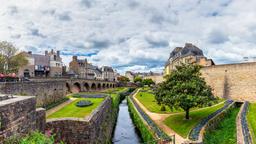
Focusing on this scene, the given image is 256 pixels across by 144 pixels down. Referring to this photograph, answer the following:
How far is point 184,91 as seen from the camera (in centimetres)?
1941

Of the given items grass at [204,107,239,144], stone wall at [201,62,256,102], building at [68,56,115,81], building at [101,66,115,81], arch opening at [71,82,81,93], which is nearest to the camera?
grass at [204,107,239,144]

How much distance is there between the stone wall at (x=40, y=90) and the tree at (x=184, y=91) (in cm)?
1247

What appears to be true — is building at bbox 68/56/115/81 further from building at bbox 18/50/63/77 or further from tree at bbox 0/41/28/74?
tree at bbox 0/41/28/74

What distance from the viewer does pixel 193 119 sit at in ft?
68.2

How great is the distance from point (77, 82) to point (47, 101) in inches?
1469

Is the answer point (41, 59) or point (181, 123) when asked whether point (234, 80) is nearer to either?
point (181, 123)

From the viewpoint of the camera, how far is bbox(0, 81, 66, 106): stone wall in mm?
19469

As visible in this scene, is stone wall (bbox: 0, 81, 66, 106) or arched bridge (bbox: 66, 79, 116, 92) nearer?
stone wall (bbox: 0, 81, 66, 106)

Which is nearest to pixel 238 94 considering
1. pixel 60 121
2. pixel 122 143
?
pixel 122 143

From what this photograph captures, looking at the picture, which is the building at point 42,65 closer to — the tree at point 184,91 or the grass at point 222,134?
the tree at point 184,91

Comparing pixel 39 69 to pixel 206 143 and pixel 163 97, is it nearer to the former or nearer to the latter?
pixel 163 97

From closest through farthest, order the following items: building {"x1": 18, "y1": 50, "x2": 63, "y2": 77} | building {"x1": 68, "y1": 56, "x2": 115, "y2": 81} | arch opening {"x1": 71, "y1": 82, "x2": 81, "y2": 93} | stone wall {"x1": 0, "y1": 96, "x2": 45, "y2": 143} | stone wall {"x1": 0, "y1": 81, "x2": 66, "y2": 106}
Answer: stone wall {"x1": 0, "y1": 96, "x2": 45, "y2": 143}, stone wall {"x1": 0, "y1": 81, "x2": 66, "y2": 106}, building {"x1": 18, "y1": 50, "x2": 63, "y2": 77}, arch opening {"x1": 71, "y1": 82, "x2": 81, "y2": 93}, building {"x1": 68, "y1": 56, "x2": 115, "y2": 81}

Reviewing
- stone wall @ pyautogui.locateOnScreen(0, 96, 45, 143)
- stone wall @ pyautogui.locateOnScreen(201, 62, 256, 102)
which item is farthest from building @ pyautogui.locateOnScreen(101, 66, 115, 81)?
stone wall @ pyautogui.locateOnScreen(0, 96, 45, 143)

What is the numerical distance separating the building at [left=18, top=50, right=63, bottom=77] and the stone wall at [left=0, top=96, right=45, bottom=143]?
173 ft
